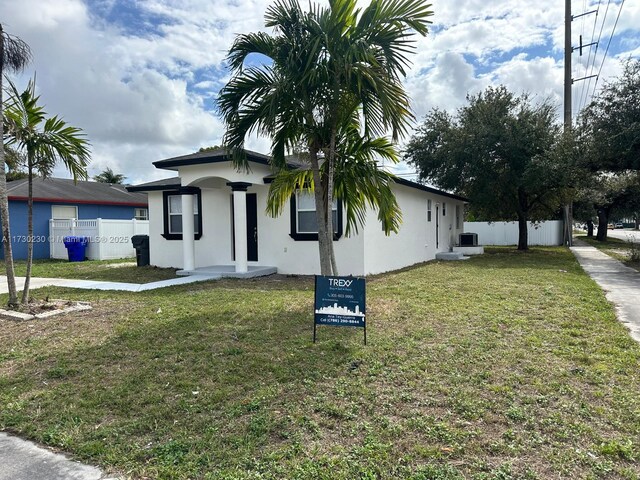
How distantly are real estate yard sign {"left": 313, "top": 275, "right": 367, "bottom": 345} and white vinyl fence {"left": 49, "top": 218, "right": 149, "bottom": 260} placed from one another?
594 inches

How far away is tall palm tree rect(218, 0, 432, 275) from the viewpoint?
592 centimetres

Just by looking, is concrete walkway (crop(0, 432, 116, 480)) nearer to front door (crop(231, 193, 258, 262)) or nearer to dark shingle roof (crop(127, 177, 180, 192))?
front door (crop(231, 193, 258, 262))

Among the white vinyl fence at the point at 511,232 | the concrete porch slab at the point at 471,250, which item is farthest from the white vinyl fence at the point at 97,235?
the white vinyl fence at the point at 511,232

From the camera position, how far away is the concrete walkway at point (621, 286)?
6.38m

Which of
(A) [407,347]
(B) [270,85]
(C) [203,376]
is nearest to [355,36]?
(B) [270,85]

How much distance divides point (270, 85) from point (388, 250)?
22.9ft

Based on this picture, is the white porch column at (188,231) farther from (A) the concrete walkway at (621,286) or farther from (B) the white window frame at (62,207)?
(B) the white window frame at (62,207)

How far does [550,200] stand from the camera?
20172 millimetres

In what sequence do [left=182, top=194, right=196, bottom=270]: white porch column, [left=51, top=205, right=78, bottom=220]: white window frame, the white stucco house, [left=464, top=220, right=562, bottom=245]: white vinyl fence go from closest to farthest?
the white stucco house < [left=182, top=194, right=196, bottom=270]: white porch column < [left=51, top=205, right=78, bottom=220]: white window frame < [left=464, top=220, right=562, bottom=245]: white vinyl fence

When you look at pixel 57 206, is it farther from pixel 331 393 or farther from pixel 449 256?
pixel 331 393

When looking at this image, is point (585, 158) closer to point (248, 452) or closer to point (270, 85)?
point (270, 85)

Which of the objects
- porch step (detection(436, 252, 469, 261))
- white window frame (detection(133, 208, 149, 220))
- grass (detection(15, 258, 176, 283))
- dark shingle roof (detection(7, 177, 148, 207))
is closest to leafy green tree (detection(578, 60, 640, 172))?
porch step (detection(436, 252, 469, 261))

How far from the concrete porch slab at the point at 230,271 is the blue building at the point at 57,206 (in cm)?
813

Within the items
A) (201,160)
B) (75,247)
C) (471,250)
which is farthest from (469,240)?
(75,247)
